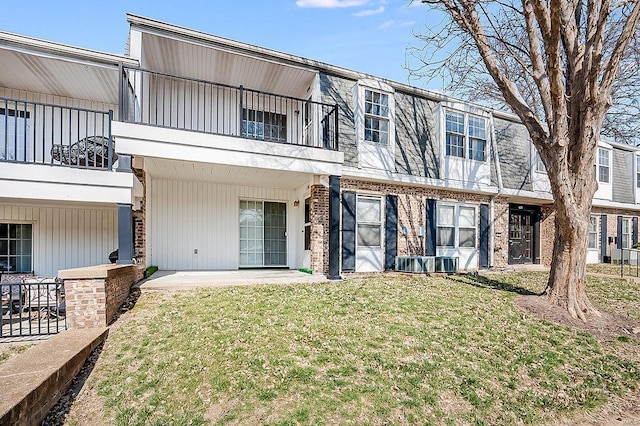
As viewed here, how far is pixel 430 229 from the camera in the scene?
1089 cm

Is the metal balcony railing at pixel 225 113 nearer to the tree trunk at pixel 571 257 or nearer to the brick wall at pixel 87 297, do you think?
the brick wall at pixel 87 297

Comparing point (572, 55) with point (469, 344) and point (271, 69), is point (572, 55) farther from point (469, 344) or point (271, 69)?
point (271, 69)

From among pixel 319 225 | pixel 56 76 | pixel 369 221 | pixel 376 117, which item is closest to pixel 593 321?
pixel 369 221

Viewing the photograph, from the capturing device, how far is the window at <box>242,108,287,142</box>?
10234 mm

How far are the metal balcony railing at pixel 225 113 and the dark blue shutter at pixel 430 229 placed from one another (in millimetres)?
4204

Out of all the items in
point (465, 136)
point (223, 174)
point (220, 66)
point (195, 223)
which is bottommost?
point (195, 223)

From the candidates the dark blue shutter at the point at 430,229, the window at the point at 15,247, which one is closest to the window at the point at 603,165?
the dark blue shutter at the point at 430,229

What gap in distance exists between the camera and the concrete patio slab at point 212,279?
677cm

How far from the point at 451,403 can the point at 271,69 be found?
854cm

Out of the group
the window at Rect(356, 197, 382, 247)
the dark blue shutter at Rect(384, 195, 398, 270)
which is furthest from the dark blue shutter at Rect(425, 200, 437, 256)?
the window at Rect(356, 197, 382, 247)

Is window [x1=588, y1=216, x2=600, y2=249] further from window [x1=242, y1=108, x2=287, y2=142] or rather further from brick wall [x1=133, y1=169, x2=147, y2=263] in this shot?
brick wall [x1=133, y1=169, x2=147, y2=263]

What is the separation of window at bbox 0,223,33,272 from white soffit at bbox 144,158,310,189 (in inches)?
133

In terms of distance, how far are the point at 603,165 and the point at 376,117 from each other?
12878mm

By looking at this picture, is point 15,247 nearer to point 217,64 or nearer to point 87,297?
point 87,297
